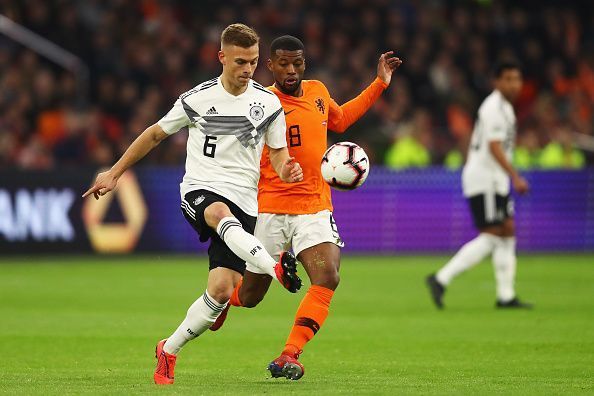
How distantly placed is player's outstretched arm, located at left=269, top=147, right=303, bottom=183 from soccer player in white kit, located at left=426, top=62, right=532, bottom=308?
570 cm

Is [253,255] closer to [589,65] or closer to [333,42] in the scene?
[333,42]

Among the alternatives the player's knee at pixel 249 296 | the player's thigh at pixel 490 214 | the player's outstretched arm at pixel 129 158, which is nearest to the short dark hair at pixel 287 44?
the player's outstretched arm at pixel 129 158

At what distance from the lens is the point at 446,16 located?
86.7ft

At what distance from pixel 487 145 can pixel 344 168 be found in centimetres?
589

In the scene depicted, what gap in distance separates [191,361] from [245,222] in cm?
187

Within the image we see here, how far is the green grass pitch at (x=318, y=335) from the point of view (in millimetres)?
7996

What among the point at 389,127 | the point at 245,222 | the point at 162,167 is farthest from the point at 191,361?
the point at 389,127

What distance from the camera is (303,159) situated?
8.80 metres

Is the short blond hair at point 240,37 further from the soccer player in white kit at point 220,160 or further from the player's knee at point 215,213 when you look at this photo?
the player's knee at point 215,213

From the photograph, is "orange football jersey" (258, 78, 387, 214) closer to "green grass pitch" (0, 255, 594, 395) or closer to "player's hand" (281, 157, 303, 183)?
"player's hand" (281, 157, 303, 183)

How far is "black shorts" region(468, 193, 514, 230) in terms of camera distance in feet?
A: 45.3

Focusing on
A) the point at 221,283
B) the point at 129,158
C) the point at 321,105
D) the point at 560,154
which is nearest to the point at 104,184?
the point at 129,158

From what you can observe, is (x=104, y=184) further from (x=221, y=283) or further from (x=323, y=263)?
(x=323, y=263)

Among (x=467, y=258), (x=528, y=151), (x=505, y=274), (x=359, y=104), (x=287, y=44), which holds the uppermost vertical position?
(x=287, y=44)
